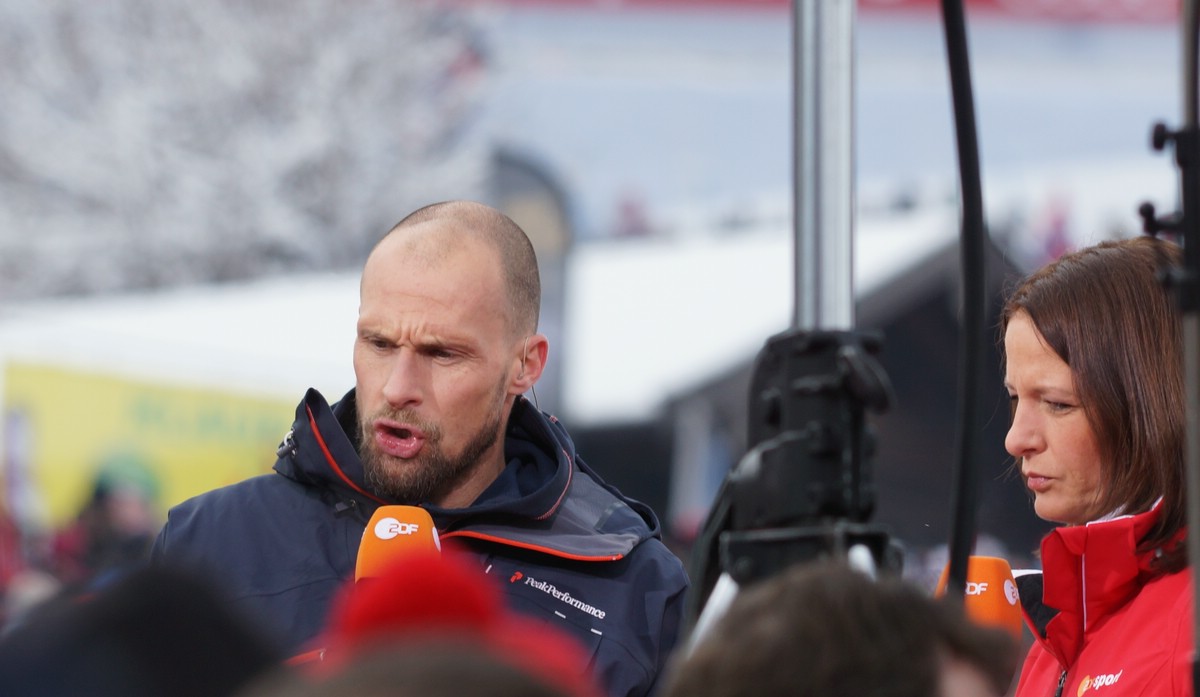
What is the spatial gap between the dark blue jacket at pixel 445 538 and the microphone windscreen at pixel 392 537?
1.27ft

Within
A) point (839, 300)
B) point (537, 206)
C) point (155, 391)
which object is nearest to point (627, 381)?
point (537, 206)

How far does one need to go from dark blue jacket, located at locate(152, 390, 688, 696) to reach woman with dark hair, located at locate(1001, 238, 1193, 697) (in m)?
0.60

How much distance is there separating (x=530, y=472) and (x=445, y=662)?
5.99 ft

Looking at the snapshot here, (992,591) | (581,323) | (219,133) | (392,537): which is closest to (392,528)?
(392,537)

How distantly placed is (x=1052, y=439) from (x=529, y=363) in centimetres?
95

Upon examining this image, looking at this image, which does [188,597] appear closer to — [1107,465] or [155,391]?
[1107,465]

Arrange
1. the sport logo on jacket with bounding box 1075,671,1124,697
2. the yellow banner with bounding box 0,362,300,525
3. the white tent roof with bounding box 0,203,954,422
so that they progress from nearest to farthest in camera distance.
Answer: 1. the sport logo on jacket with bounding box 1075,671,1124,697
2. the yellow banner with bounding box 0,362,300,525
3. the white tent roof with bounding box 0,203,954,422

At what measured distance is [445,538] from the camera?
2432 mm

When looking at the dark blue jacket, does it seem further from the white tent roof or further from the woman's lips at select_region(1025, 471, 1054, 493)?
the white tent roof

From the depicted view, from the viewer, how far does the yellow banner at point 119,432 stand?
8.70 m

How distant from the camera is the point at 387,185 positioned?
18750 mm

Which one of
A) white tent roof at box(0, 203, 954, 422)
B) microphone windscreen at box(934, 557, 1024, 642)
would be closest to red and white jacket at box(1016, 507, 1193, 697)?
microphone windscreen at box(934, 557, 1024, 642)

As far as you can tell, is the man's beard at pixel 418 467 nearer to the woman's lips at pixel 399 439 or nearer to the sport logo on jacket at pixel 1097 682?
the woman's lips at pixel 399 439

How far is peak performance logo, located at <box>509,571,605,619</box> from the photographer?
2428 mm
